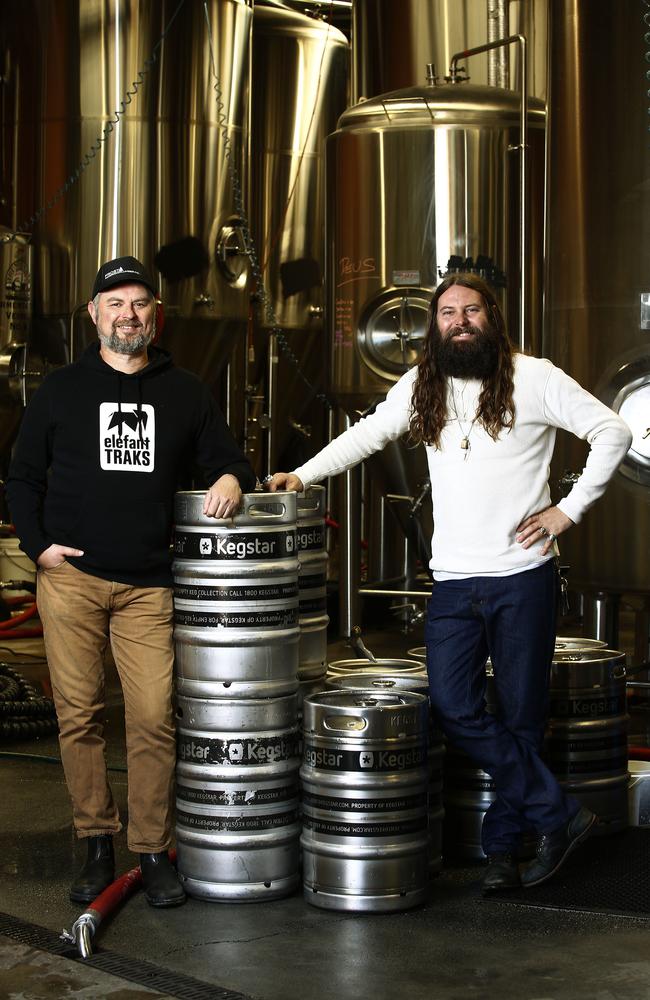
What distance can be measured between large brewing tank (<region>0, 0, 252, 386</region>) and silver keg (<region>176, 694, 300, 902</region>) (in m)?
4.69

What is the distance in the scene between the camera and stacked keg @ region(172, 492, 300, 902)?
147 inches

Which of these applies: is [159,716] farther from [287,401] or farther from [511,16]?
[287,401]

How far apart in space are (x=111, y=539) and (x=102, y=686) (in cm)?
Answer: 41

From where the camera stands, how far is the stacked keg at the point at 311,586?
161 inches

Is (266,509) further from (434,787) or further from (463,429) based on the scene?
(434,787)

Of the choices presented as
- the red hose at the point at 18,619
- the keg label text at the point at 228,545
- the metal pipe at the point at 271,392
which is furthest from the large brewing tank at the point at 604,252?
the metal pipe at the point at 271,392

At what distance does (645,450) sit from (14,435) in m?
4.42

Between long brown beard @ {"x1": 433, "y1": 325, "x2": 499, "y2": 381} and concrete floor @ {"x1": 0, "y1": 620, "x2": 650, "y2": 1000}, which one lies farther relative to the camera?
long brown beard @ {"x1": 433, "y1": 325, "x2": 499, "y2": 381}

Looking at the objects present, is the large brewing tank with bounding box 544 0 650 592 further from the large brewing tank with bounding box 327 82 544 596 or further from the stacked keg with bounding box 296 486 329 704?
the stacked keg with bounding box 296 486 329 704

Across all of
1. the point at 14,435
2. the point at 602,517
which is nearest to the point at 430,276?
the point at 602,517

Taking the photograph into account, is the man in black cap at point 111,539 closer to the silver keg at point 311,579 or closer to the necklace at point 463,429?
the silver keg at point 311,579

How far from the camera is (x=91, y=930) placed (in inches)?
135

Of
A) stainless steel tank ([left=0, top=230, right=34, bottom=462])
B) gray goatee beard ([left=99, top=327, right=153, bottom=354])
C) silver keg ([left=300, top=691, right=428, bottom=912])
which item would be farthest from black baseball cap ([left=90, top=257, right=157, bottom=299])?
stainless steel tank ([left=0, top=230, right=34, bottom=462])

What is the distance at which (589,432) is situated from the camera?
12.2ft
